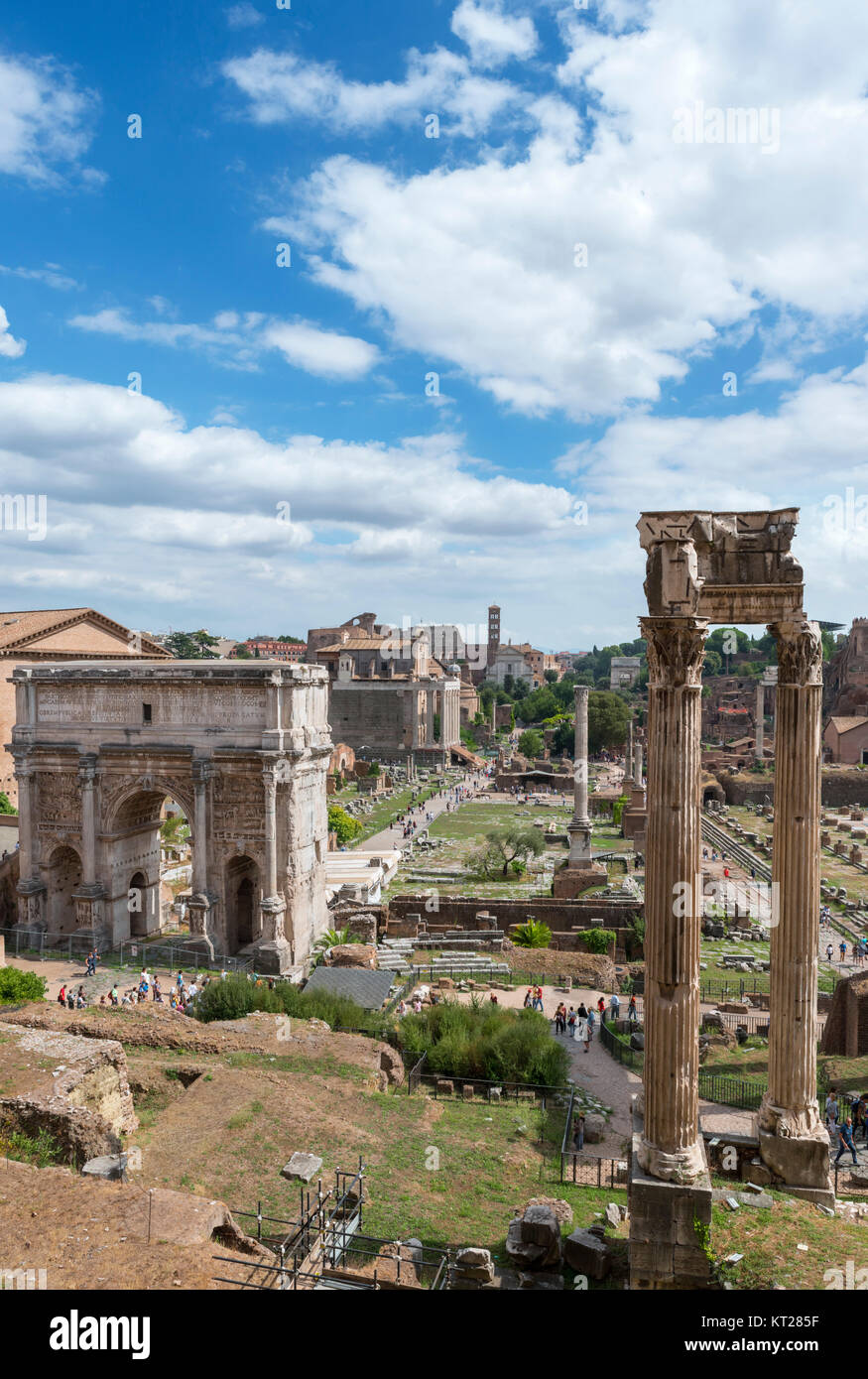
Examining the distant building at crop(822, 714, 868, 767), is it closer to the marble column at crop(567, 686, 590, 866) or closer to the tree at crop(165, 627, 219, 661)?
the marble column at crop(567, 686, 590, 866)

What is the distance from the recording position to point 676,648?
706 centimetres

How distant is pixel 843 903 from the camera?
33.0m

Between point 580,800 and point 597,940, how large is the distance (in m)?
13.1

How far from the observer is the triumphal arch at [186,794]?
23.7m

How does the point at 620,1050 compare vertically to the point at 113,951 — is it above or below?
below

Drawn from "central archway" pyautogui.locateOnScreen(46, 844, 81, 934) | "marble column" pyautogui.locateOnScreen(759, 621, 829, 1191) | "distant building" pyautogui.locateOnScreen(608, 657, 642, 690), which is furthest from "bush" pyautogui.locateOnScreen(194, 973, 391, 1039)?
"distant building" pyautogui.locateOnScreen(608, 657, 642, 690)

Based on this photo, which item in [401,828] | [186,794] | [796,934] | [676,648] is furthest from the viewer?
[401,828]

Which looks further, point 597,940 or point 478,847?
point 478,847

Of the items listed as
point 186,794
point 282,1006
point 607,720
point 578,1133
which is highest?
point 607,720

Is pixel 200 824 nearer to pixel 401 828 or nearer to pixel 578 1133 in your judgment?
pixel 578 1133

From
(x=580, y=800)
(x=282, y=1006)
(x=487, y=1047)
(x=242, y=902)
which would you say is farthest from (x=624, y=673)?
(x=487, y=1047)

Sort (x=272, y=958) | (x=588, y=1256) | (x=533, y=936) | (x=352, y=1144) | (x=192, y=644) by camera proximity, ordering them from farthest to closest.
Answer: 1. (x=192, y=644)
2. (x=533, y=936)
3. (x=272, y=958)
4. (x=352, y=1144)
5. (x=588, y=1256)

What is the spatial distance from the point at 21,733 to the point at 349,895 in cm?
1277
